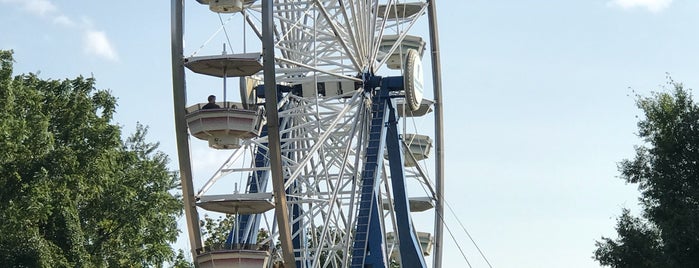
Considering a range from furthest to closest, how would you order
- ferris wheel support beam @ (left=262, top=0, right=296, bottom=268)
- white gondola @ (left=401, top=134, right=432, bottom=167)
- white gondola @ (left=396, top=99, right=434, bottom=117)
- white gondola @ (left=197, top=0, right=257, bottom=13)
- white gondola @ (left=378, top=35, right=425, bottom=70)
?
white gondola @ (left=401, top=134, right=432, bottom=167), white gondola @ (left=378, top=35, right=425, bottom=70), white gondola @ (left=396, top=99, right=434, bottom=117), white gondola @ (left=197, top=0, right=257, bottom=13), ferris wheel support beam @ (left=262, top=0, right=296, bottom=268)

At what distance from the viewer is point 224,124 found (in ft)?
118

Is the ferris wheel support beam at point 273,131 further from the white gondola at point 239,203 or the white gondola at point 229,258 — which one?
the white gondola at point 229,258

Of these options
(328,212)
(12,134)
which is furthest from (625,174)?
(12,134)

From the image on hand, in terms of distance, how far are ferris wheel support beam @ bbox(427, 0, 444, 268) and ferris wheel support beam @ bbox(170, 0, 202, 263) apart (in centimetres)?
1011

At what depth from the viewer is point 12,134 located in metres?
47.7

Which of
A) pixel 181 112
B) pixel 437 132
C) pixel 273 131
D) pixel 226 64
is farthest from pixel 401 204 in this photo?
pixel 273 131

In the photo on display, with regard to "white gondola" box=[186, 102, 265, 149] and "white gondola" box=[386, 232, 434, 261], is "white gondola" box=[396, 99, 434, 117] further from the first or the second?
"white gondola" box=[186, 102, 265, 149]

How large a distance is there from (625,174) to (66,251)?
57.1ft

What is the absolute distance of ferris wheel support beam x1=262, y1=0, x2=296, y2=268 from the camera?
110ft

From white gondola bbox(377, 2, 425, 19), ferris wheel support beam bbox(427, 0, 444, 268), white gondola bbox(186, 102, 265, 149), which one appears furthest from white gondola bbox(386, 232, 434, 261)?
white gondola bbox(186, 102, 265, 149)

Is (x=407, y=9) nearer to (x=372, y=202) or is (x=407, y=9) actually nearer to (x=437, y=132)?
(x=437, y=132)

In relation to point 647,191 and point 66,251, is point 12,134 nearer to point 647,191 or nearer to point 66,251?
point 66,251

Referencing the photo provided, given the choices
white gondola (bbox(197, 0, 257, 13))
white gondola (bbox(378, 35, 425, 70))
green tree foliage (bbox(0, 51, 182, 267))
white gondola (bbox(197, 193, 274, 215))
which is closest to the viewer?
white gondola (bbox(197, 193, 274, 215))

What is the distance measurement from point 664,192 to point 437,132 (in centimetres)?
679
